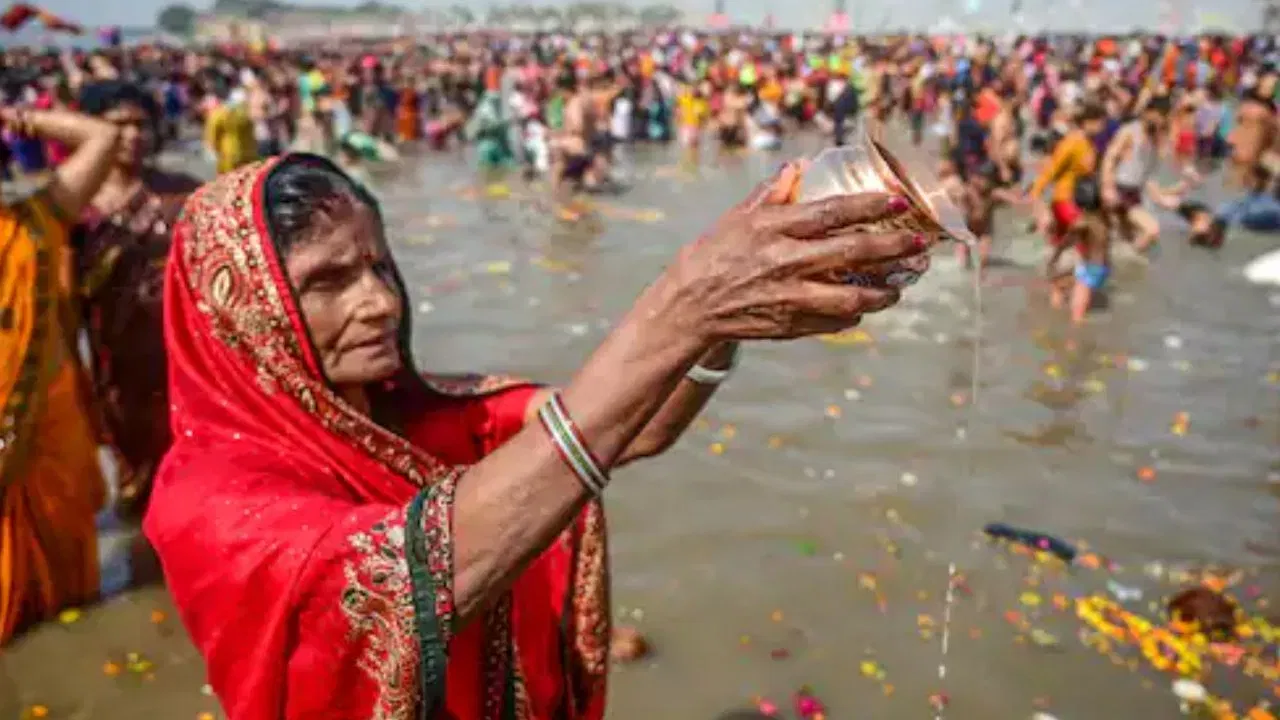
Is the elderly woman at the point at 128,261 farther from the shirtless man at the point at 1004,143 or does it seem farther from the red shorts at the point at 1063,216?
the shirtless man at the point at 1004,143

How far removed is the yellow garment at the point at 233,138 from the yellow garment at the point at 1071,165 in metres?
7.05

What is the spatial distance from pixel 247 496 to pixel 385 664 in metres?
0.36

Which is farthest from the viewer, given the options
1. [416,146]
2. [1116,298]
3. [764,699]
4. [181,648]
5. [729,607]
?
[416,146]

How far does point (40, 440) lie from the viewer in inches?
155

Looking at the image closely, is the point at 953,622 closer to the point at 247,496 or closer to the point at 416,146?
the point at 247,496

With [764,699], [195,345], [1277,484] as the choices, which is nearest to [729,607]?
[764,699]

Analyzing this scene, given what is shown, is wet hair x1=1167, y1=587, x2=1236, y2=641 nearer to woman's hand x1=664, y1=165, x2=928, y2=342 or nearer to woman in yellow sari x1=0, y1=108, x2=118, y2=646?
woman's hand x1=664, y1=165, x2=928, y2=342

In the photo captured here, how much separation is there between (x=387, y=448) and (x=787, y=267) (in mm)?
918

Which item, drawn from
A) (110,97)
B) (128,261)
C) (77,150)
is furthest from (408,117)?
(77,150)

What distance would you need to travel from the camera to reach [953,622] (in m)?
4.09

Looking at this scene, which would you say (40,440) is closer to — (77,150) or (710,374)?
(77,150)

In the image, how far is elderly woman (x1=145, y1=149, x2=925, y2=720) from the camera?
1.27 meters

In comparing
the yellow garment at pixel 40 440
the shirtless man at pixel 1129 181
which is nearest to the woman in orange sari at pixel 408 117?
the shirtless man at pixel 1129 181

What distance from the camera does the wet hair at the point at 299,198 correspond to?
1.77 metres
